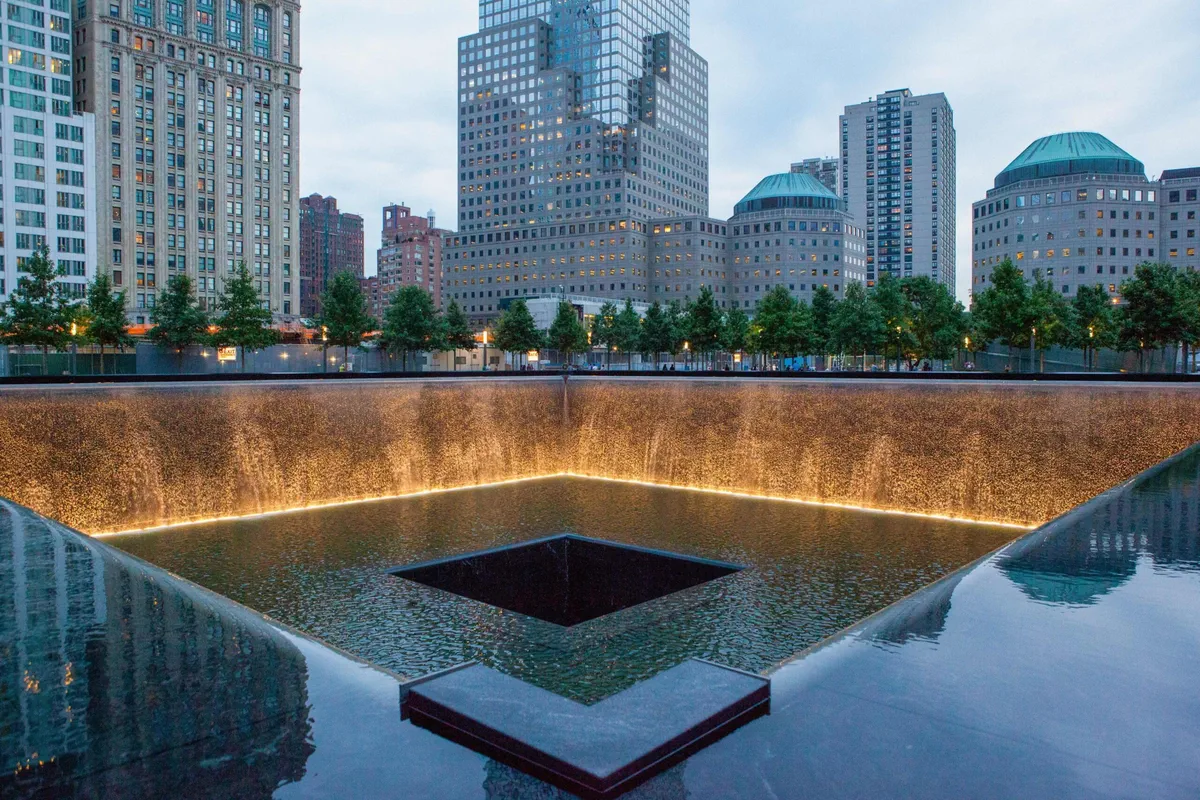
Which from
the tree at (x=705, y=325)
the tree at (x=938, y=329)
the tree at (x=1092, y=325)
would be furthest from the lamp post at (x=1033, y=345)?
the tree at (x=705, y=325)

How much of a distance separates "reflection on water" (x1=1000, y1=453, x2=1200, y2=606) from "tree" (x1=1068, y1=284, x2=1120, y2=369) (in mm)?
55724

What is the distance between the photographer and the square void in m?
15.1

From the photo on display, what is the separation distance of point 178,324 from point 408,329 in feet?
49.2

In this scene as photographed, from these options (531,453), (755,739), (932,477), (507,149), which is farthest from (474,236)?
(755,739)

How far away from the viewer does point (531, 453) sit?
28.6 metres

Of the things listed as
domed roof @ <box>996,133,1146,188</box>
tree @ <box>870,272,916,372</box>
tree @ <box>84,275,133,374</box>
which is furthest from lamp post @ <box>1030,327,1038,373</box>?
domed roof @ <box>996,133,1146,188</box>

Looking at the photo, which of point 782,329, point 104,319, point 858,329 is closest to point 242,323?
point 104,319

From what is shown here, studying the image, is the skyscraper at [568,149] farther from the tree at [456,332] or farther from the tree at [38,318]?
the tree at [38,318]

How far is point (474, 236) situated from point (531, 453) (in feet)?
420

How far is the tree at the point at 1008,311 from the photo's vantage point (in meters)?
50.1

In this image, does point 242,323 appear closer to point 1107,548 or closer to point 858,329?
point 858,329

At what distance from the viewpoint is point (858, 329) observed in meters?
56.4

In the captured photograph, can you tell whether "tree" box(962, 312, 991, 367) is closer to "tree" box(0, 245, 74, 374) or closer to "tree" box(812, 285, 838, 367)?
"tree" box(812, 285, 838, 367)

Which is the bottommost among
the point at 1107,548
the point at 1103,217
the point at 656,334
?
the point at 1107,548
